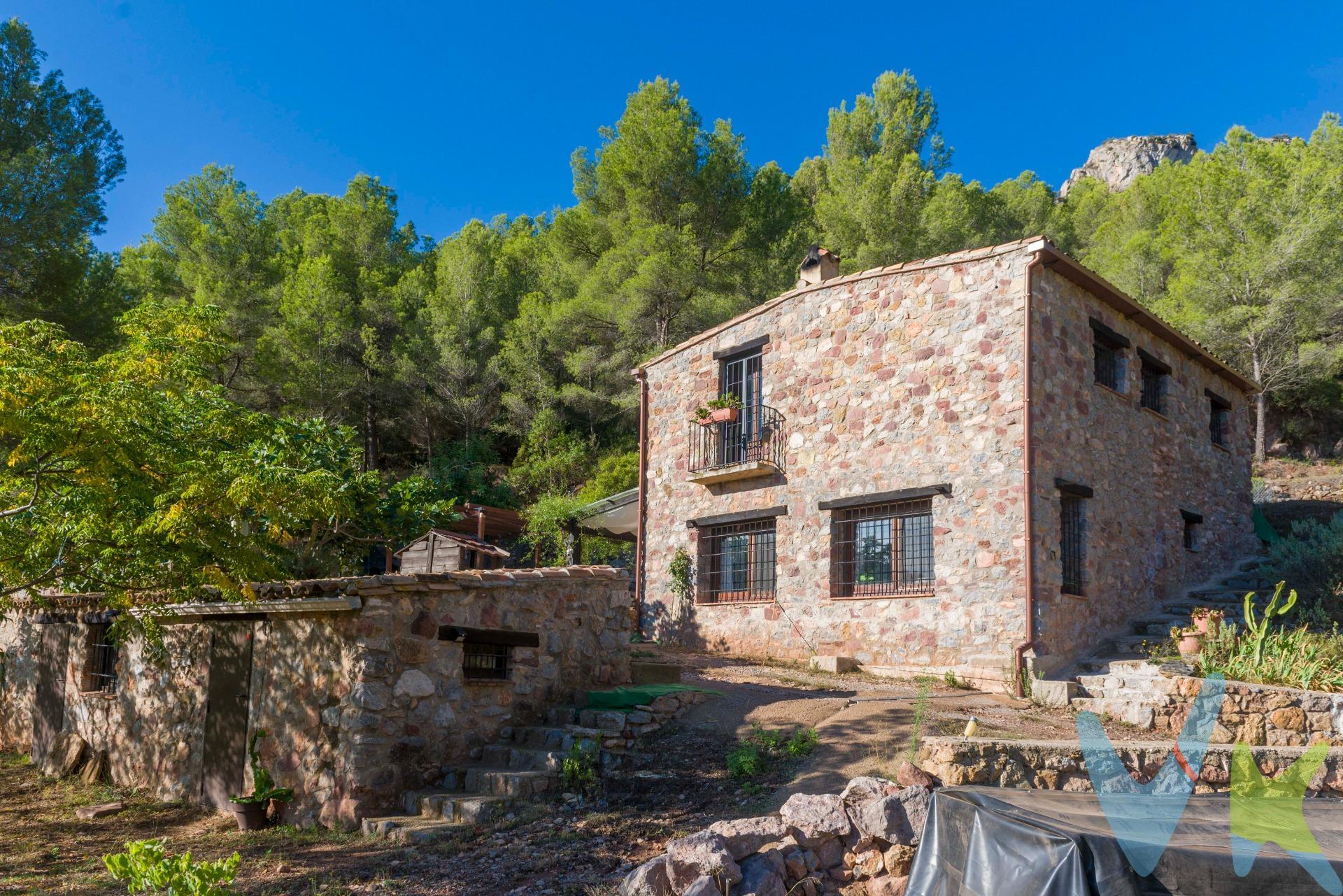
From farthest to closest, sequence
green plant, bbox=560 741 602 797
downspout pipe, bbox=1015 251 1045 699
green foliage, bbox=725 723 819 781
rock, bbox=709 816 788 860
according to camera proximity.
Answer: downspout pipe, bbox=1015 251 1045 699
green plant, bbox=560 741 602 797
green foliage, bbox=725 723 819 781
rock, bbox=709 816 788 860

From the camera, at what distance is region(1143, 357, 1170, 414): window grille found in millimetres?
13156

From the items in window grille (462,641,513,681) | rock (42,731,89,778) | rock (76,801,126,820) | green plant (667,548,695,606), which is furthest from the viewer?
green plant (667,548,695,606)

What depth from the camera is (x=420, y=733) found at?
23.8ft

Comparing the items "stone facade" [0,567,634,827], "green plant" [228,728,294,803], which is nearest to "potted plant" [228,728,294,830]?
"green plant" [228,728,294,803]

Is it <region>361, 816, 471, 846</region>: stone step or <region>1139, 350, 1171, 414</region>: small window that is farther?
<region>1139, 350, 1171, 414</region>: small window

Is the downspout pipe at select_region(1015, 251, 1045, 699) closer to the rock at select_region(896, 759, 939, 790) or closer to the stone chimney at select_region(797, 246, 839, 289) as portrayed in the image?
the stone chimney at select_region(797, 246, 839, 289)

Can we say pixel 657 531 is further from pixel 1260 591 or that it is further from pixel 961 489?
pixel 1260 591

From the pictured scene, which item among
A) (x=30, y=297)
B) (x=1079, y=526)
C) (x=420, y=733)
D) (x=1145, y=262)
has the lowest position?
(x=420, y=733)

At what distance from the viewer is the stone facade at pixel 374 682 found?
7.04 metres

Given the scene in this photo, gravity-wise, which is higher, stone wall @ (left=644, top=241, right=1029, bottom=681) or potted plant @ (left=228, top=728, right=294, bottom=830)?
stone wall @ (left=644, top=241, right=1029, bottom=681)

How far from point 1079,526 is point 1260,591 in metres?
3.49

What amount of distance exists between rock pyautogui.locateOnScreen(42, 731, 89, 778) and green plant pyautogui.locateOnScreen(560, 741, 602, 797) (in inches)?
249

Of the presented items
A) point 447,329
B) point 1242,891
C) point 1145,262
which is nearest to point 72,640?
point 1242,891

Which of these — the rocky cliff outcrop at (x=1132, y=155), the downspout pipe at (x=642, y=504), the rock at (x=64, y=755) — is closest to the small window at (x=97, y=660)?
the rock at (x=64, y=755)
